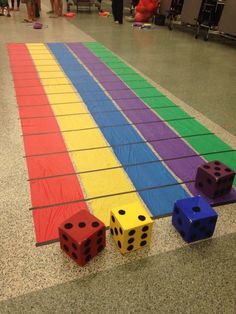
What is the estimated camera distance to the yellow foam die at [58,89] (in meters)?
3.48

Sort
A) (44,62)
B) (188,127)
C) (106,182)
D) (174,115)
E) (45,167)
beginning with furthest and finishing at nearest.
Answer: (44,62), (174,115), (188,127), (45,167), (106,182)

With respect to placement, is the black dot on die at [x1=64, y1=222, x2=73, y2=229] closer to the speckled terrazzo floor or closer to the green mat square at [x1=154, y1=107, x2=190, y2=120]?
the speckled terrazzo floor

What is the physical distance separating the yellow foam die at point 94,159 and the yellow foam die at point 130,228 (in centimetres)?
67

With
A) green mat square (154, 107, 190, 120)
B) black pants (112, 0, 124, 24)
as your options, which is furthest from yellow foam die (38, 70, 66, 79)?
black pants (112, 0, 124, 24)

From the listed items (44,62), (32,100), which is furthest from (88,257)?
(44,62)

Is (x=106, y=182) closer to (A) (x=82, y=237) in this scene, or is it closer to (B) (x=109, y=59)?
(A) (x=82, y=237)

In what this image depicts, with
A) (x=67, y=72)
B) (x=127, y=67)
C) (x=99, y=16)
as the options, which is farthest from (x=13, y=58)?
(x=99, y=16)

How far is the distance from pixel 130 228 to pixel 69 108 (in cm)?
190

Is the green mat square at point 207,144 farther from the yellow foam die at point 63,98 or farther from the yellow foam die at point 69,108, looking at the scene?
the yellow foam die at point 63,98

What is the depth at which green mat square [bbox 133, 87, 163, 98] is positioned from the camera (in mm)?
3541

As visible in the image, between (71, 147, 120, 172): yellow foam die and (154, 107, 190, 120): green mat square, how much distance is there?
0.87m

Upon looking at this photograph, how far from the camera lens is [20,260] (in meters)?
1.50

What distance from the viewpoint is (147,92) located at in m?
3.62

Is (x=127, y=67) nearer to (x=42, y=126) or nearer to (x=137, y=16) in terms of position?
(x=42, y=126)
